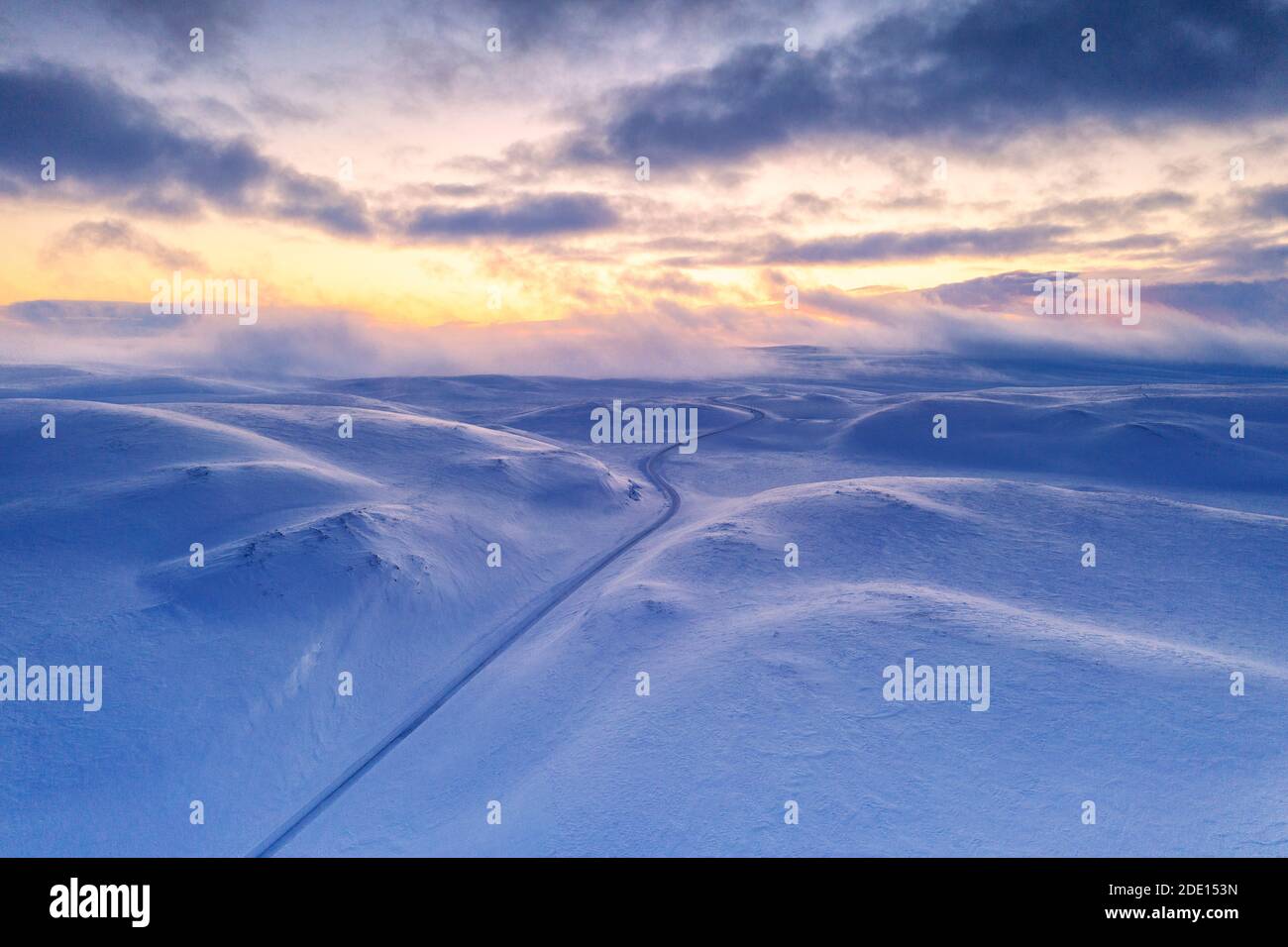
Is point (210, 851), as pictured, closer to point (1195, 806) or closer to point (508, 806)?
point (508, 806)

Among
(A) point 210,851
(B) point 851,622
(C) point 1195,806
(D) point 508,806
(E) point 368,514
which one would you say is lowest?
(A) point 210,851

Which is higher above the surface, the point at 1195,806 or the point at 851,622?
the point at 851,622

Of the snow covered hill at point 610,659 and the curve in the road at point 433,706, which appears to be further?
the curve in the road at point 433,706

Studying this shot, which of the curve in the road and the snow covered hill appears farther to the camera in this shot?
the curve in the road

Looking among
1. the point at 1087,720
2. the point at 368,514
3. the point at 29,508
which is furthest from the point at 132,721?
the point at 1087,720

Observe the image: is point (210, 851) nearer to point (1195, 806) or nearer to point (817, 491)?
point (1195, 806)

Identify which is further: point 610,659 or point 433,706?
point 610,659

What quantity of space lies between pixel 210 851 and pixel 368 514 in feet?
46.6

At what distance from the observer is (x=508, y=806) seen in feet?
39.1

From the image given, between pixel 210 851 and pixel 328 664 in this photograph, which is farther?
pixel 328 664

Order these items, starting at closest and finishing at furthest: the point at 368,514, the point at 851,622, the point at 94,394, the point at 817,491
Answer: the point at 851,622
the point at 368,514
the point at 817,491
the point at 94,394

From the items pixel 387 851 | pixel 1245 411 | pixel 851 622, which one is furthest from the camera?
pixel 1245 411

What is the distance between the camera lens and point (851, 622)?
637 inches

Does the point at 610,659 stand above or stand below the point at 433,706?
above
